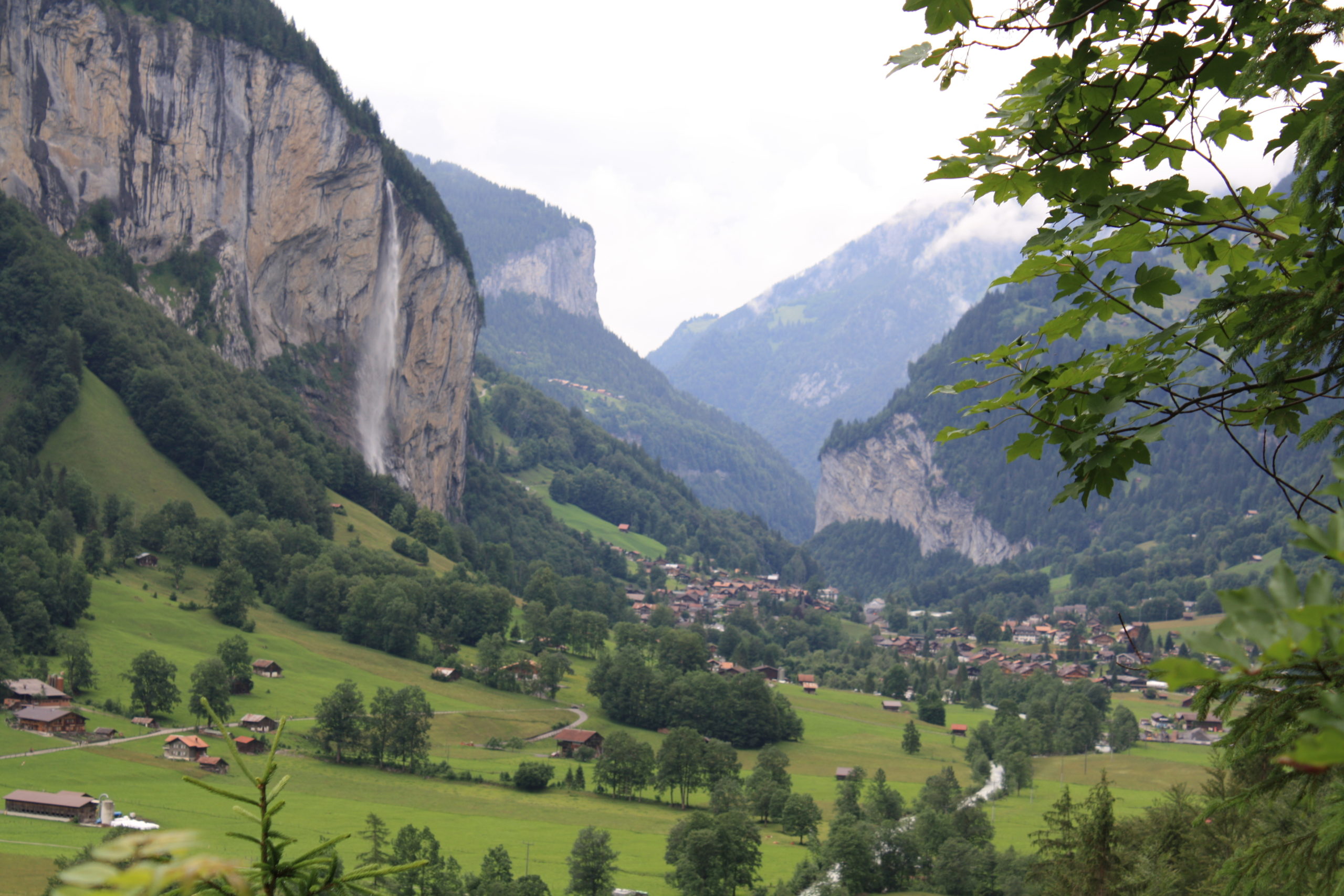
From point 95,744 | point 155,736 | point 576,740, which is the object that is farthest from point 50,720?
point 576,740

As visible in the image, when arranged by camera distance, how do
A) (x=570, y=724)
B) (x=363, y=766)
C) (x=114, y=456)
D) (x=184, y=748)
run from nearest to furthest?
(x=184, y=748), (x=363, y=766), (x=570, y=724), (x=114, y=456)

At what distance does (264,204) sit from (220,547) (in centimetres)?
4764

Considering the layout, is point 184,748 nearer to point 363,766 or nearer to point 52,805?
point 363,766

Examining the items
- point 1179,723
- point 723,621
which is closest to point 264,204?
point 723,621

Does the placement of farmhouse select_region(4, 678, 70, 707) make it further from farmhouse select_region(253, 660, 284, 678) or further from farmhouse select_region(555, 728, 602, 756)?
farmhouse select_region(555, 728, 602, 756)

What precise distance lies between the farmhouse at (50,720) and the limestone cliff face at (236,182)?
217 ft

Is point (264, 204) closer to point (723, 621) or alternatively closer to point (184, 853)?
point (723, 621)

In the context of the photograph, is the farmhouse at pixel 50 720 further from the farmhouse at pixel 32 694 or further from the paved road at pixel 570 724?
the paved road at pixel 570 724

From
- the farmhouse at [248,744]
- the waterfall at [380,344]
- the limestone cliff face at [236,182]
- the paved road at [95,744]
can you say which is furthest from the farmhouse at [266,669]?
the waterfall at [380,344]

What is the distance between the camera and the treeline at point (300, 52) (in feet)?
367

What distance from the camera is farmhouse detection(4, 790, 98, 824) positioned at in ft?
147

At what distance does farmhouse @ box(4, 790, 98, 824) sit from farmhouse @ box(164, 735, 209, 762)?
1082cm

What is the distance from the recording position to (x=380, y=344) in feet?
456

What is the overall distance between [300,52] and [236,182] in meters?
21.1
